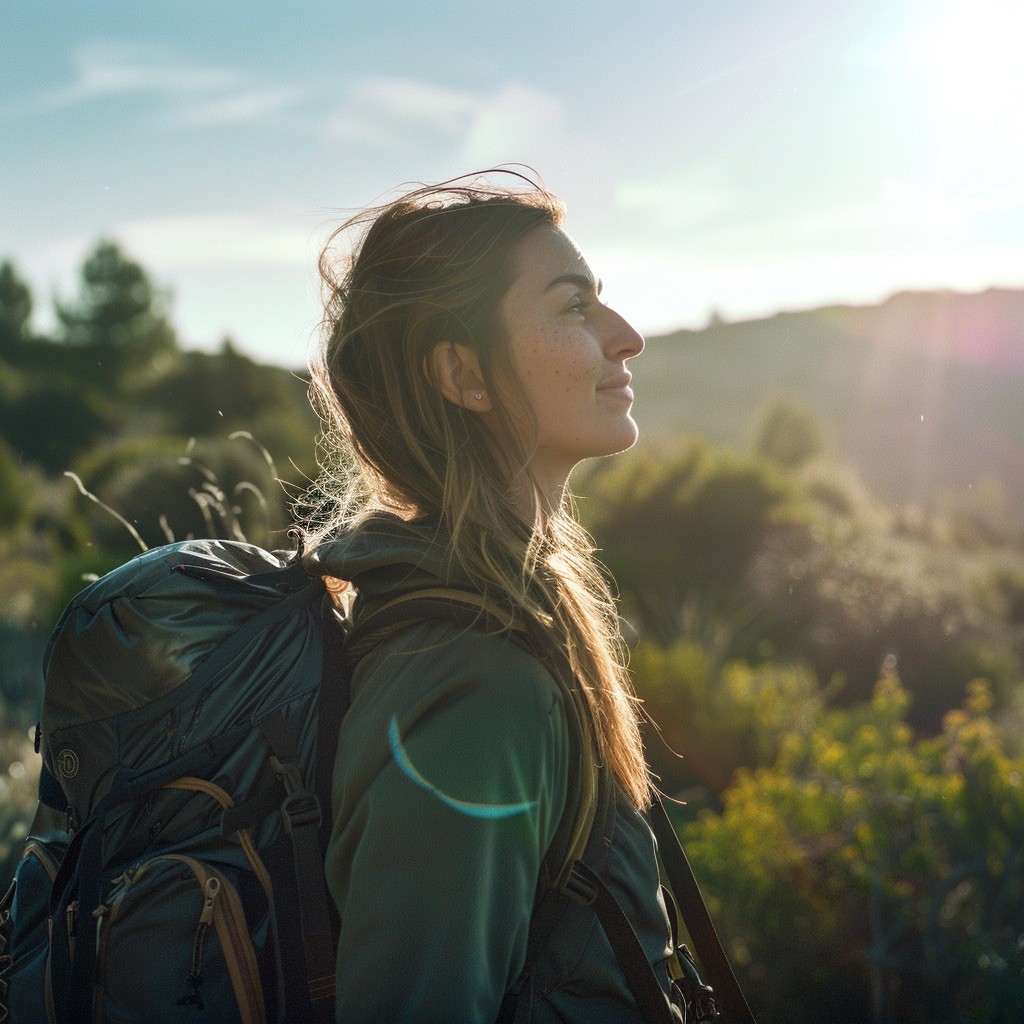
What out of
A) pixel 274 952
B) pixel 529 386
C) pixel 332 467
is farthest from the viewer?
pixel 332 467

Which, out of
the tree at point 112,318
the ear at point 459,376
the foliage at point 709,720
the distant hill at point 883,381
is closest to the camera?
the ear at point 459,376

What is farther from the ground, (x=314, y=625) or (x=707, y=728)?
(x=314, y=625)

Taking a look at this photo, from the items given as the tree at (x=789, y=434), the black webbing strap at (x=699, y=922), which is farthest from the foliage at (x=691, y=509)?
the tree at (x=789, y=434)

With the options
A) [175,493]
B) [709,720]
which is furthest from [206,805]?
[175,493]

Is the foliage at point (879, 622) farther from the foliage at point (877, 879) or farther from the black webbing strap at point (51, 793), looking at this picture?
the black webbing strap at point (51, 793)

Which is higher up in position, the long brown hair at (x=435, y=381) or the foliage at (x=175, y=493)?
the long brown hair at (x=435, y=381)

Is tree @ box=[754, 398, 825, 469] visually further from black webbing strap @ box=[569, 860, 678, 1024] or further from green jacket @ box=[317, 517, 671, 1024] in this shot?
green jacket @ box=[317, 517, 671, 1024]

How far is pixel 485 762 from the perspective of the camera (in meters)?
1.13

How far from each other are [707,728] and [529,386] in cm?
568

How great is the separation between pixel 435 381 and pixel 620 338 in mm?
351

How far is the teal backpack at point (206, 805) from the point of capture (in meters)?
1.24

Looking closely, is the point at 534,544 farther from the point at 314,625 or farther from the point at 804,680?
the point at 804,680

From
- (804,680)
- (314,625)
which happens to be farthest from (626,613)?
(314,625)

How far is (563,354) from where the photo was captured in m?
→ 1.69
